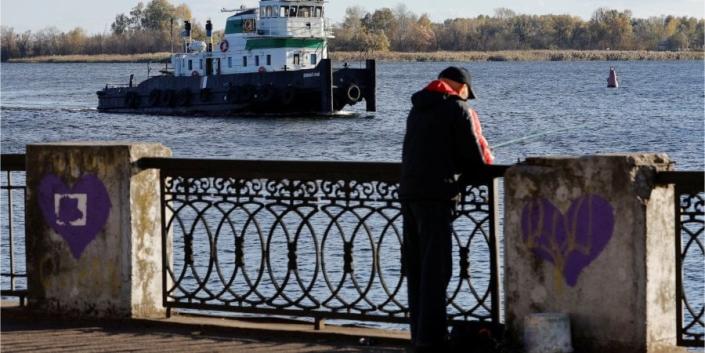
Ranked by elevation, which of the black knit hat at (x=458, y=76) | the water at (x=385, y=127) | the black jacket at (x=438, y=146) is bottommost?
the water at (x=385, y=127)

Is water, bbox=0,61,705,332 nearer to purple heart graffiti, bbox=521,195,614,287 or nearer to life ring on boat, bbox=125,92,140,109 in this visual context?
life ring on boat, bbox=125,92,140,109

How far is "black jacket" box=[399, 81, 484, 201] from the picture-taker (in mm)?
7473

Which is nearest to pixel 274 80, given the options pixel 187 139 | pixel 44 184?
pixel 187 139

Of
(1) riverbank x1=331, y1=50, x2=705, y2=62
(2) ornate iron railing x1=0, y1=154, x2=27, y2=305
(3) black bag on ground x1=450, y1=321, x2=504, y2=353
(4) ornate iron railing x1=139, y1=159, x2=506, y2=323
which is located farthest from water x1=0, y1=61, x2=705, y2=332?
(1) riverbank x1=331, y1=50, x2=705, y2=62

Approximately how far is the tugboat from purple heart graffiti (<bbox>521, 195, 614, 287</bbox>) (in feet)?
166

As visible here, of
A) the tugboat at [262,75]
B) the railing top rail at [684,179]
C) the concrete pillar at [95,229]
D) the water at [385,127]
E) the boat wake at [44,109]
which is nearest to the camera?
the railing top rail at [684,179]

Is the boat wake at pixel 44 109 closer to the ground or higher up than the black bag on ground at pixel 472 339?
closer to the ground

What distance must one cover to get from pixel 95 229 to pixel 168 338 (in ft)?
2.97

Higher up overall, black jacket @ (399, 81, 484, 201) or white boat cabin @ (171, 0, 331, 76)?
white boat cabin @ (171, 0, 331, 76)

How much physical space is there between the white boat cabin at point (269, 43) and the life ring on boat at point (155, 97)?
163cm

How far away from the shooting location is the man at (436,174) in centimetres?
748

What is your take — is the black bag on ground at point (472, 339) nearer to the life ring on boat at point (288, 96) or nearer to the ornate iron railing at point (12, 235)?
the ornate iron railing at point (12, 235)

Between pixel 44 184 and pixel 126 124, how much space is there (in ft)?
176

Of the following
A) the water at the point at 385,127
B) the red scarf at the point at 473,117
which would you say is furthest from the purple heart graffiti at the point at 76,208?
the water at the point at 385,127
